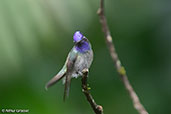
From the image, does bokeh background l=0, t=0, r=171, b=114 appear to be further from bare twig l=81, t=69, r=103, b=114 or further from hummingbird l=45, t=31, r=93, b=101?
bare twig l=81, t=69, r=103, b=114

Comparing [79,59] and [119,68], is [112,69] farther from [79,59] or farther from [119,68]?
[119,68]

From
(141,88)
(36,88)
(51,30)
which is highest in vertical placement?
(51,30)

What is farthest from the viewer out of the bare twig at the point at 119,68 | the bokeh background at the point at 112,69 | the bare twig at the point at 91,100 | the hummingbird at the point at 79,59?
the bokeh background at the point at 112,69

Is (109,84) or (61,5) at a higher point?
(61,5)

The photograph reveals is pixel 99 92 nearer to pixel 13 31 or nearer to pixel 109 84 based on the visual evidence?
pixel 109 84

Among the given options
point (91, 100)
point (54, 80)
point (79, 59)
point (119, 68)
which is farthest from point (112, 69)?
point (119, 68)

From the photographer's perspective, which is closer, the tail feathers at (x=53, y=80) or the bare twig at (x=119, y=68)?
the bare twig at (x=119, y=68)

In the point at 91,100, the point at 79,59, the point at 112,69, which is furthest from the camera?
the point at 112,69

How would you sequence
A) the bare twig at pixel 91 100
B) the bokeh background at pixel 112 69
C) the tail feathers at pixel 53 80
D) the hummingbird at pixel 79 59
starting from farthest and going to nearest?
the bokeh background at pixel 112 69 → the hummingbird at pixel 79 59 → the tail feathers at pixel 53 80 → the bare twig at pixel 91 100

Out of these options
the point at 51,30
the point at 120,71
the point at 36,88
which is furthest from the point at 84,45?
the point at 36,88

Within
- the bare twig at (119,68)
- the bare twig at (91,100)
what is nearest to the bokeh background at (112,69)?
the bare twig at (91,100)

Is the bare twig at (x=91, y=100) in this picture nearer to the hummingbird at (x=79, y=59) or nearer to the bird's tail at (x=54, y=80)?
the bird's tail at (x=54, y=80)
